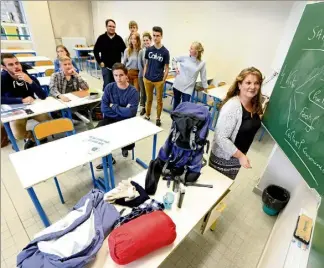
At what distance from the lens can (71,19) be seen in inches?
283

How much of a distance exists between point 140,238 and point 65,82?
2.82m

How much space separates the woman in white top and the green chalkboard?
1.70 m

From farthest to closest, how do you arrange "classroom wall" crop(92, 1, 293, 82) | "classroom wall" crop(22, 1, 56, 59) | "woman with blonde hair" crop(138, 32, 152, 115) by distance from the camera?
"classroom wall" crop(22, 1, 56, 59) → "classroom wall" crop(92, 1, 293, 82) → "woman with blonde hair" crop(138, 32, 152, 115)

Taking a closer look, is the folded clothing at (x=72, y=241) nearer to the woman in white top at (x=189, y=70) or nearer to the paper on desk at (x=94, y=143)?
the paper on desk at (x=94, y=143)

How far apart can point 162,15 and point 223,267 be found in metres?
5.65

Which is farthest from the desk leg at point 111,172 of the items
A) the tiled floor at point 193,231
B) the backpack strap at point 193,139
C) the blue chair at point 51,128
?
the backpack strap at point 193,139

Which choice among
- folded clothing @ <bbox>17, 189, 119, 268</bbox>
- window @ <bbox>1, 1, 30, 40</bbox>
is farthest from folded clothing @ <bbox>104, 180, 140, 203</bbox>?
window @ <bbox>1, 1, 30, 40</bbox>

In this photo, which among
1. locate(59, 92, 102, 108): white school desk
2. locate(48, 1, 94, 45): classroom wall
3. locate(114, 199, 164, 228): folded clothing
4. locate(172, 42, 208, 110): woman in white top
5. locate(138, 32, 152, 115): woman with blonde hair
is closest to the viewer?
locate(114, 199, 164, 228): folded clothing

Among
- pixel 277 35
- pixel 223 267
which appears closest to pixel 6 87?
pixel 223 267

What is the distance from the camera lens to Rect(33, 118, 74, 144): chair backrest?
188cm

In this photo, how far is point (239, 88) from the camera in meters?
1.50

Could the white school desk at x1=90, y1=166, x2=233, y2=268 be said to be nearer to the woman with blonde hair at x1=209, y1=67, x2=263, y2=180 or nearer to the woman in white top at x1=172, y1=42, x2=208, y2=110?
the woman with blonde hair at x1=209, y1=67, x2=263, y2=180

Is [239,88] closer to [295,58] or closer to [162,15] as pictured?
[295,58]

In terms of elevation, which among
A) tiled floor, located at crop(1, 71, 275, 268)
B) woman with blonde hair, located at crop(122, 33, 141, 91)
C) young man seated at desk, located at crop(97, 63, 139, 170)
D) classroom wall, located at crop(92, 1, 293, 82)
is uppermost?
classroom wall, located at crop(92, 1, 293, 82)
